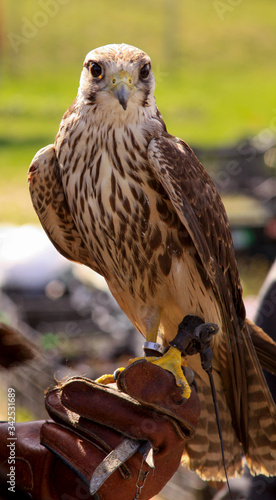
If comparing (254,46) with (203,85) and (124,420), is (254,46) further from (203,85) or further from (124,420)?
(124,420)

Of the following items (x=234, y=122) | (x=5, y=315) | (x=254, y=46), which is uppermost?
(x=254, y=46)

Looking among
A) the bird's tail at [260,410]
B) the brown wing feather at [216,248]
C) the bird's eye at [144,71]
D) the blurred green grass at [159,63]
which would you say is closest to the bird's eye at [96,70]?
the bird's eye at [144,71]

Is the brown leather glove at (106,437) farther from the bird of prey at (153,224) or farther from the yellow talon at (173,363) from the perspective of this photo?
the bird of prey at (153,224)

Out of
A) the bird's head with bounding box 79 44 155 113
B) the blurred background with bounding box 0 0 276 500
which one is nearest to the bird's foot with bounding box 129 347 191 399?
the blurred background with bounding box 0 0 276 500

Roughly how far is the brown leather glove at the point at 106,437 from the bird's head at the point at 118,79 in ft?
3.30

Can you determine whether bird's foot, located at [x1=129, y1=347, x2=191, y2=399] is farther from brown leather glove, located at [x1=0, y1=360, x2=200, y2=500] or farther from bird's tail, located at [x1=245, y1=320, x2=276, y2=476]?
bird's tail, located at [x1=245, y1=320, x2=276, y2=476]

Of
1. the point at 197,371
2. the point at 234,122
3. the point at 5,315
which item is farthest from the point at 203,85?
the point at 197,371

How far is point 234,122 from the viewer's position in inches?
752

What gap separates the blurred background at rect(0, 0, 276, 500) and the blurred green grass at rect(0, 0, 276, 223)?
0.17ft

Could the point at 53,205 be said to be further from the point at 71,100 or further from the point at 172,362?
the point at 71,100

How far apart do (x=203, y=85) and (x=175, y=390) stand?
69.7 ft

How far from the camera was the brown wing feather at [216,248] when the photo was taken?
8.49ft

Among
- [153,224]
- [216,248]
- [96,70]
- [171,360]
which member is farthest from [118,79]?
[171,360]

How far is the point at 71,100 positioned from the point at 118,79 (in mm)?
17896
